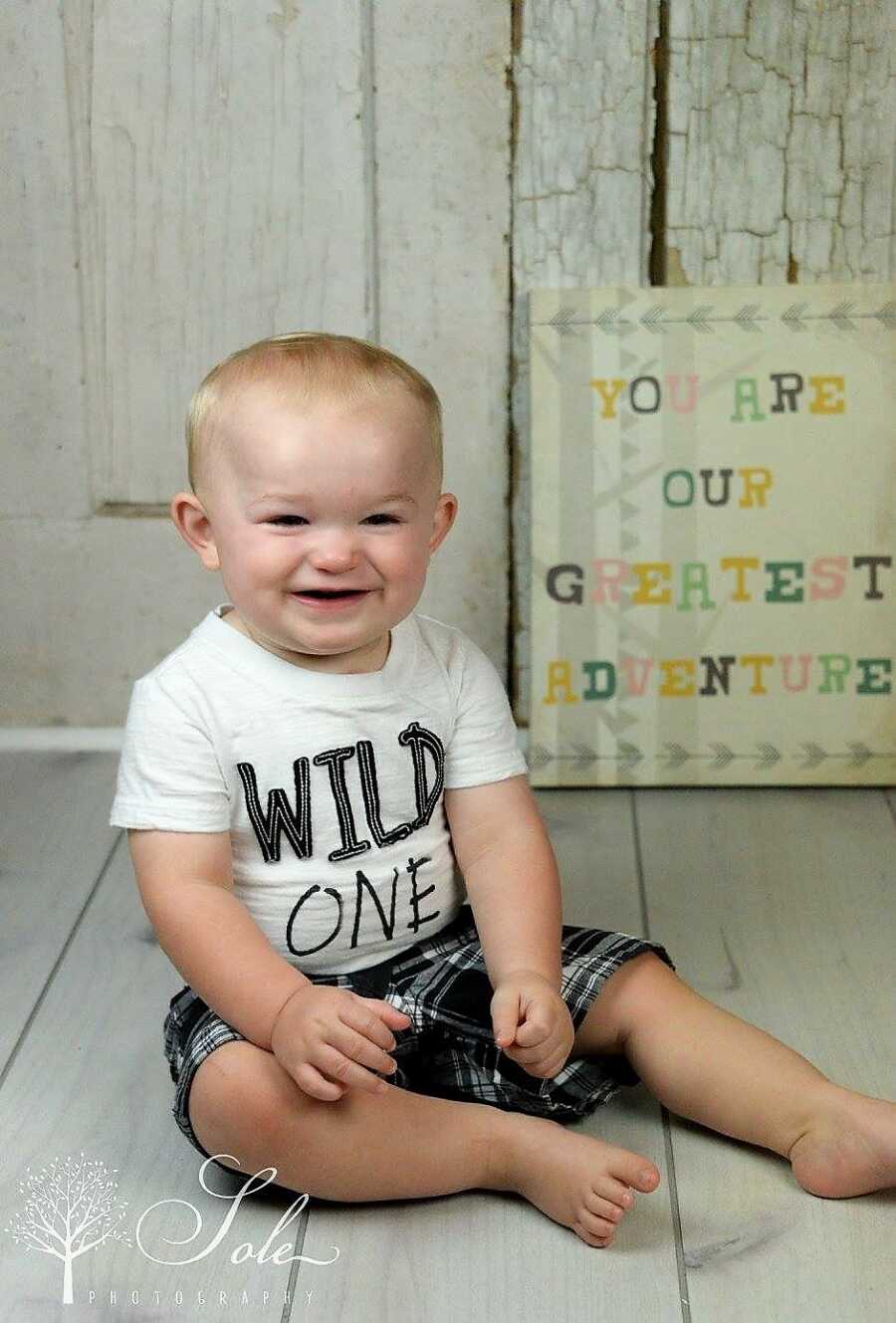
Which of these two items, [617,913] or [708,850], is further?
[708,850]

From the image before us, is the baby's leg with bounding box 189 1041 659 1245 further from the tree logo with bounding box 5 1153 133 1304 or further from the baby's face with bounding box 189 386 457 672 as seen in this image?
the baby's face with bounding box 189 386 457 672

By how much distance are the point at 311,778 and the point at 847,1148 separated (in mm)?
410

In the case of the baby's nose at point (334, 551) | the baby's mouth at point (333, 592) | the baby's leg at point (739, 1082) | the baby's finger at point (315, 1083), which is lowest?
the baby's leg at point (739, 1082)

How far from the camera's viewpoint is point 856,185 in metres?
1.58

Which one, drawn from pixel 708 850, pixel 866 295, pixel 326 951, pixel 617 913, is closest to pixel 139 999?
pixel 326 951

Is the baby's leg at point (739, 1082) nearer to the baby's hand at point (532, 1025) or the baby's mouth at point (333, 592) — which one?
the baby's hand at point (532, 1025)

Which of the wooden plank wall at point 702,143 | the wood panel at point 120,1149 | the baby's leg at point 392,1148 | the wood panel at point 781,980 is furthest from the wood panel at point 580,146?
the baby's leg at point 392,1148

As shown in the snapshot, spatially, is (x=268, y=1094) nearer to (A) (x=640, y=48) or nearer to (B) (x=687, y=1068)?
(B) (x=687, y=1068)

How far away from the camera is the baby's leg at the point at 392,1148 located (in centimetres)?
98

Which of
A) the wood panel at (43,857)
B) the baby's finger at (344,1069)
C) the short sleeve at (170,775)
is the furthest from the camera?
the wood panel at (43,857)

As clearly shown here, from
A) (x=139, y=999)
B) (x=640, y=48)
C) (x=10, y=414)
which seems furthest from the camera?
(x=10, y=414)

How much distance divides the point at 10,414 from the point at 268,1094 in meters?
0.94

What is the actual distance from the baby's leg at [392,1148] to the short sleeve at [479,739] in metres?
0.23

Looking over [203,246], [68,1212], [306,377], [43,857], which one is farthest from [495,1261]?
[203,246]
